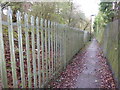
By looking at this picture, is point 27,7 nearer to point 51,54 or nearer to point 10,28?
point 51,54

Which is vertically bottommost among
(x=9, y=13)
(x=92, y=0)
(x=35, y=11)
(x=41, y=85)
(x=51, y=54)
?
(x=41, y=85)

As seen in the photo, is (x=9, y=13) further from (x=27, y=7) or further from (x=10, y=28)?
(x=27, y=7)

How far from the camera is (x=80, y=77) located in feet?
15.8

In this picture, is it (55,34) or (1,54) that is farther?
(55,34)

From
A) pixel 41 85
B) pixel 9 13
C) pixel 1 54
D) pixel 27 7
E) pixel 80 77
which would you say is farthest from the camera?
pixel 27 7

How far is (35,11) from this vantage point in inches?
297

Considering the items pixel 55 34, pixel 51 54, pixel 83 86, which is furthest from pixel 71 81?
pixel 55 34

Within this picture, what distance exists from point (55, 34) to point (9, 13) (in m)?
2.32

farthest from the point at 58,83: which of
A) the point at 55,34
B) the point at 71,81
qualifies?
the point at 55,34

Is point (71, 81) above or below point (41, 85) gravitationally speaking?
below

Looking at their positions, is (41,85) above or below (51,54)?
below

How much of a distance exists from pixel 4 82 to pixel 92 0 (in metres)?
11.2

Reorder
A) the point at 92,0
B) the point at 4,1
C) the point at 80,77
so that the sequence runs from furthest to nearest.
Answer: the point at 92,0
the point at 4,1
the point at 80,77

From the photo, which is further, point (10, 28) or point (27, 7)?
point (27, 7)
